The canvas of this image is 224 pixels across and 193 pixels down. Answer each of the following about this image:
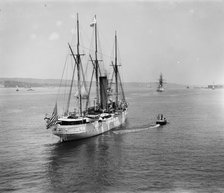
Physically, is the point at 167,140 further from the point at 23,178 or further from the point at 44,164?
the point at 23,178

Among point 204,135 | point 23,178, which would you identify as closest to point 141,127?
point 204,135

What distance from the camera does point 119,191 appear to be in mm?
35312

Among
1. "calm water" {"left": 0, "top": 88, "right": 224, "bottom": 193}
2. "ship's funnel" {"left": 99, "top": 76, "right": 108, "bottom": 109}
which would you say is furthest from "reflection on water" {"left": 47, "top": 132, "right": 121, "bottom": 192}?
"ship's funnel" {"left": 99, "top": 76, "right": 108, "bottom": 109}

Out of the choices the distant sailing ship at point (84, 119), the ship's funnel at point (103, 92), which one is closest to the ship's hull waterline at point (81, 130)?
the distant sailing ship at point (84, 119)

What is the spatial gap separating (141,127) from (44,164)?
4094 centimetres

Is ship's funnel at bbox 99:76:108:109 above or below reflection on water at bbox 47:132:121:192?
above

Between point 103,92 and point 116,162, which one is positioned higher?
point 103,92

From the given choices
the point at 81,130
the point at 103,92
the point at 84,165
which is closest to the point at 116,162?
the point at 84,165

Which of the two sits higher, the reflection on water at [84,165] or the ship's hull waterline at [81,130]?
the ship's hull waterline at [81,130]

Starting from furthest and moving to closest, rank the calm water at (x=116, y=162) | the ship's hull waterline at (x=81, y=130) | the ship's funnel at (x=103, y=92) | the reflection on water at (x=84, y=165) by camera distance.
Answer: the ship's funnel at (x=103, y=92)
the ship's hull waterline at (x=81, y=130)
the reflection on water at (x=84, y=165)
the calm water at (x=116, y=162)

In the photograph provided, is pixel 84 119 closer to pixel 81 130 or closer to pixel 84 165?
pixel 81 130

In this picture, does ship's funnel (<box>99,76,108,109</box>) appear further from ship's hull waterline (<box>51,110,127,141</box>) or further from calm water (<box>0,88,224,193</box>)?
calm water (<box>0,88,224,193</box>)

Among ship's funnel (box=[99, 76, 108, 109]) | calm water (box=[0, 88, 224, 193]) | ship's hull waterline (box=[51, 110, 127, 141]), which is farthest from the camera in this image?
ship's funnel (box=[99, 76, 108, 109])

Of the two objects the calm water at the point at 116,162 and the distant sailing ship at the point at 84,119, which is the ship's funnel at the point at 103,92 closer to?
the distant sailing ship at the point at 84,119
